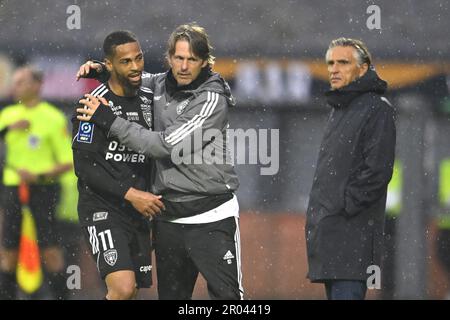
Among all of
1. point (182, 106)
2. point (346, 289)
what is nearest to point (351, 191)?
point (346, 289)

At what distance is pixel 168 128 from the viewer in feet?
20.5

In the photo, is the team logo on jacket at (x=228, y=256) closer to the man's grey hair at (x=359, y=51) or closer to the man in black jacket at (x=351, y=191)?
the man in black jacket at (x=351, y=191)

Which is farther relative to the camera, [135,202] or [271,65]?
[271,65]

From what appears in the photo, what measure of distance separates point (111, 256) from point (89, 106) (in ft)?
2.44

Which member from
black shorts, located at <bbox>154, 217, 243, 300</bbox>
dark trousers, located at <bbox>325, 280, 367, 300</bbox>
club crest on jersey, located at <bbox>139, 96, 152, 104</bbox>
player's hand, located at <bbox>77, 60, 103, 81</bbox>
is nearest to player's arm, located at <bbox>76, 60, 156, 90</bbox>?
player's hand, located at <bbox>77, 60, 103, 81</bbox>

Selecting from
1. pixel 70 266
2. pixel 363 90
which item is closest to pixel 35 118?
pixel 70 266

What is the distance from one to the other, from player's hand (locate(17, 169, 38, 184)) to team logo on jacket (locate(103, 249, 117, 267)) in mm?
2517

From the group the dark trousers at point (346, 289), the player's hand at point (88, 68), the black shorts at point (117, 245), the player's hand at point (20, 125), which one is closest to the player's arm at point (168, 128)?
the player's hand at point (88, 68)

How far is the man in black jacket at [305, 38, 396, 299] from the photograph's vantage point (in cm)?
604

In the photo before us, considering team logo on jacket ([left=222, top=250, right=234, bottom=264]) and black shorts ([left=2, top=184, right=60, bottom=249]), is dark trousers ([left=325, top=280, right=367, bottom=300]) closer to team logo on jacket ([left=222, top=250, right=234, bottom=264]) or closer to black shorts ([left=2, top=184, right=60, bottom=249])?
team logo on jacket ([left=222, top=250, right=234, bottom=264])

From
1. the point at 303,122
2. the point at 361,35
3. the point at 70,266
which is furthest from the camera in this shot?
the point at 361,35

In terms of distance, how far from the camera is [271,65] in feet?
37.8

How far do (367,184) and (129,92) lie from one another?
1273 millimetres

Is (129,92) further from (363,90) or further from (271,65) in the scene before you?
(271,65)
